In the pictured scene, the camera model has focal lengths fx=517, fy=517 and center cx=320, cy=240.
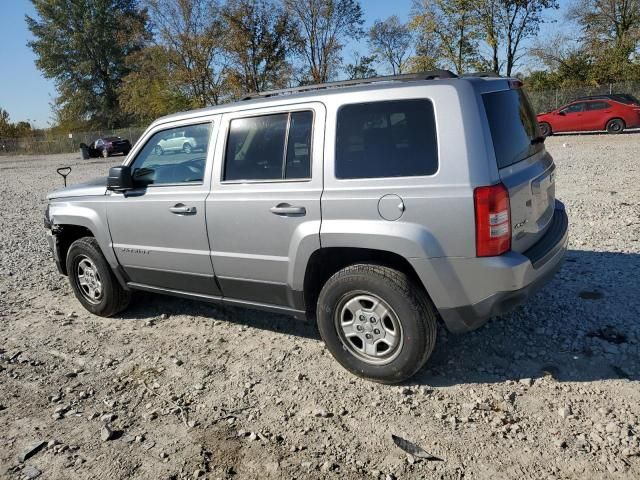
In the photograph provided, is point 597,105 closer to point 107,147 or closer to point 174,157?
point 174,157

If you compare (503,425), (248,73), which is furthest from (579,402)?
(248,73)

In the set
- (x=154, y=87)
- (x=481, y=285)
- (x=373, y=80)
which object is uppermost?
(x=154, y=87)

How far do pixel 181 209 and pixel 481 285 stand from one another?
2.33 m

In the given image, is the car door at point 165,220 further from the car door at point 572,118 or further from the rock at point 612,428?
the car door at point 572,118

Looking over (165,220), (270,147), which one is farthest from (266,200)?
(165,220)

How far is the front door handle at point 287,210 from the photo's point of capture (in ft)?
11.4

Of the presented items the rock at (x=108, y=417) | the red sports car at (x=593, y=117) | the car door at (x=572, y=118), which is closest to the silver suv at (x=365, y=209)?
the rock at (x=108, y=417)

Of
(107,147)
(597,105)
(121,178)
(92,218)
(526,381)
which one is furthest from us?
(107,147)

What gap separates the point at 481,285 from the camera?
3.05 m

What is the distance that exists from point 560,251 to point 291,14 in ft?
128

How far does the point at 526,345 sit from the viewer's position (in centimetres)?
382

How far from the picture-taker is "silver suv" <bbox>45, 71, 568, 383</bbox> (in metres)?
3.03

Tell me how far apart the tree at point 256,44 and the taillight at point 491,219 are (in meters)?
35.6

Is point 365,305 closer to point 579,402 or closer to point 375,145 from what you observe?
point 375,145
